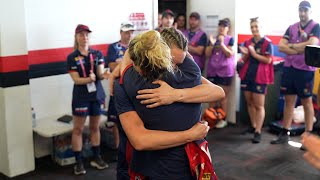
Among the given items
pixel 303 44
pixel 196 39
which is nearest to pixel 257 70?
pixel 303 44

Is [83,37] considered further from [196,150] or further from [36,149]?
[196,150]

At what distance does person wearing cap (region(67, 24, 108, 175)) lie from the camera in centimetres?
355

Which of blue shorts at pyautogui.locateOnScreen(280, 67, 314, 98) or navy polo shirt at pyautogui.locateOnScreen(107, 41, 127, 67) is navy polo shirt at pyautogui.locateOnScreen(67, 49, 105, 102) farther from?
blue shorts at pyautogui.locateOnScreen(280, 67, 314, 98)

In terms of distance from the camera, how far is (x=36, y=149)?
13.0 feet

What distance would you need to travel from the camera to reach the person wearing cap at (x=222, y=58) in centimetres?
503

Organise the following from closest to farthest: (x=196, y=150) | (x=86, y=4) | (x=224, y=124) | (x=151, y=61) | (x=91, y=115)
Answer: (x=151, y=61), (x=196, y=150), (x=91, y=115), (x=86, y=4), (x=224, y=124)

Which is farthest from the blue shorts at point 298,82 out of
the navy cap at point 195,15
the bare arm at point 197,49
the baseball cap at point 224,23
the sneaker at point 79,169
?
the sneaker at point 79,169

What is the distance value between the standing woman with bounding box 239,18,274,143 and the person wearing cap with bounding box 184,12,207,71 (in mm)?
837

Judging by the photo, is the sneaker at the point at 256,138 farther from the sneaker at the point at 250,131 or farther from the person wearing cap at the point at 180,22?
the person wearing cap at the point at 180,22

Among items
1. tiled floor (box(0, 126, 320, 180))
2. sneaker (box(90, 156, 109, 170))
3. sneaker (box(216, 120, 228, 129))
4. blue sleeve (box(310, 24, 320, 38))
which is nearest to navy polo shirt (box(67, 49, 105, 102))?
sneaker (box(90, 156, 109, 170))

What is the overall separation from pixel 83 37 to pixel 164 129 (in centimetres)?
213

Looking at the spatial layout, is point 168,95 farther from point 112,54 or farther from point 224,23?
point 224,23

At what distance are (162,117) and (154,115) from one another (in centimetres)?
4

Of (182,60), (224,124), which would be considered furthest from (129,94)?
Answer: (224,124)
